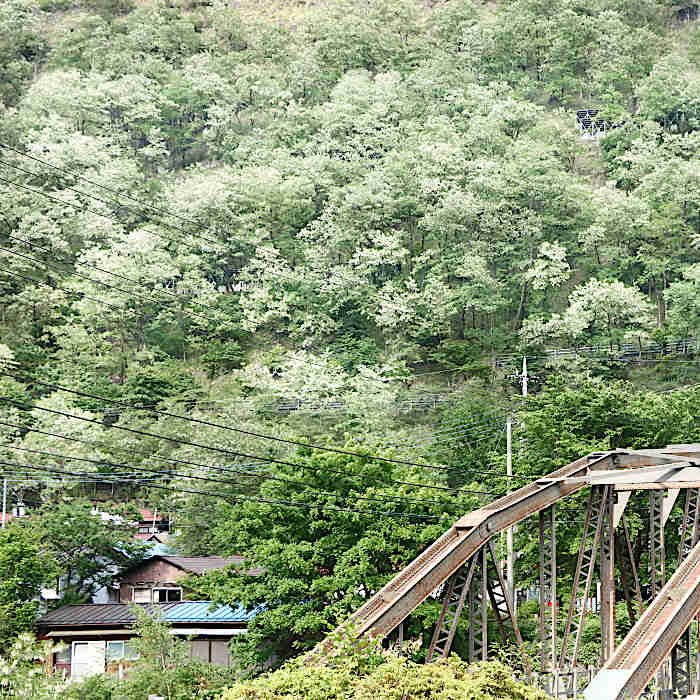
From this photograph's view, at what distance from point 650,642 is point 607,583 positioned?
4846 mm

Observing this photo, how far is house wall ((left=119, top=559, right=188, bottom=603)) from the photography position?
1479 inches

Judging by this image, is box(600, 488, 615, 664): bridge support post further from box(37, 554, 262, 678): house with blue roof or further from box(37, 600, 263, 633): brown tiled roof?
box(37, 600, 263, 633): brown tiled roof

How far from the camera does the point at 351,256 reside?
71.8 meters

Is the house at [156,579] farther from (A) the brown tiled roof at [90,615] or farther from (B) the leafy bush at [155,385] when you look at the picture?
(B) the leafy bush at [155,385]

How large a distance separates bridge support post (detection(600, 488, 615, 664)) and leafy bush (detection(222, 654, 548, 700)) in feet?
24.2

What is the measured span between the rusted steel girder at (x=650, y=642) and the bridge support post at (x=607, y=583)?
11.3 ft

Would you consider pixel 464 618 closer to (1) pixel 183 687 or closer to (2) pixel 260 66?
(1) pixel 183 687

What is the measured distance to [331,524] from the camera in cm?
2597

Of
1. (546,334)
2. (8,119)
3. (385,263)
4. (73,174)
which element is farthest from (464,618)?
(8,119)

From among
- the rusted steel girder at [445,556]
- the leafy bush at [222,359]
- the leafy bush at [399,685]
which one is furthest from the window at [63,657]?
the leafy bush at [222,359]

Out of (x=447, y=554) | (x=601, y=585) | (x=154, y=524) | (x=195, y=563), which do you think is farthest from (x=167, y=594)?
(x=447, y=554)

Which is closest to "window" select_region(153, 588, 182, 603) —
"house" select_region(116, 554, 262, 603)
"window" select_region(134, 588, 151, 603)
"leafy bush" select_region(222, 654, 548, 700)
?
"house" select_region(116, 554, 262, 603)

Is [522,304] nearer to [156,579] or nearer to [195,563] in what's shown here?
[195,563]

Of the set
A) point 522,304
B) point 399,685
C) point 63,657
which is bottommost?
point 63,657
